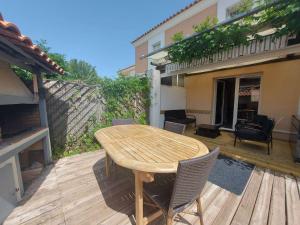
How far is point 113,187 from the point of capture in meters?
2.03

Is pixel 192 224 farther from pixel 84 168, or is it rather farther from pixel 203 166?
pixel 84 168

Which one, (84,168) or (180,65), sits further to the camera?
(180,65)

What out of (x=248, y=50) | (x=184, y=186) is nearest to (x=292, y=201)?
(x=184, y=186)

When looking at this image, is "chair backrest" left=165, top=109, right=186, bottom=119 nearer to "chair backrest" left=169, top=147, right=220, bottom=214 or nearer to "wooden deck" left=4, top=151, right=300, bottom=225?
"wooden deck" left=4, top=151, right=300, bottom=225

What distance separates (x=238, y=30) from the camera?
2.61 m

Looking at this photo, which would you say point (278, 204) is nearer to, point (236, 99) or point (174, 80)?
point (236, 99)

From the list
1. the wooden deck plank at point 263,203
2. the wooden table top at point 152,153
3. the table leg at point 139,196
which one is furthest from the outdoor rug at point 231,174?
the table leg at point 139,196

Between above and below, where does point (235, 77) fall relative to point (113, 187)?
above

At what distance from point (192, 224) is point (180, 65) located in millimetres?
3526

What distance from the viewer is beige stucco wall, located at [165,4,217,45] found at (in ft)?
15.1

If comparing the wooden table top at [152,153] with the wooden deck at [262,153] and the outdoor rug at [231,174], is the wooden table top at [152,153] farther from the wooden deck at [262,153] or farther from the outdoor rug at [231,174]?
the wooden deck at [262,153]

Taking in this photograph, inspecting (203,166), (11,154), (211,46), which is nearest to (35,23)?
(11,154)

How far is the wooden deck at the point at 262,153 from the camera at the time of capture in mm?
2562

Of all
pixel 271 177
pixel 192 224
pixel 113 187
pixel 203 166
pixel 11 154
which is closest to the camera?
pixel 203 166
